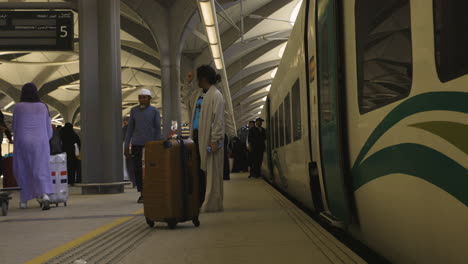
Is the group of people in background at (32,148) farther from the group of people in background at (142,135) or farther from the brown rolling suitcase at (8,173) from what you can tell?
the brown rolling suitcase at (8,173)

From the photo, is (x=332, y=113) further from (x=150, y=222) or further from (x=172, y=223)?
(x=150, y=222)

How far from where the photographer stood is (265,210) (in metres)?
7.77

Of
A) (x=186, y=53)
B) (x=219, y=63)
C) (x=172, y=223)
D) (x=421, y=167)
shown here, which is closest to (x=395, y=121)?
(x=421, y=167)

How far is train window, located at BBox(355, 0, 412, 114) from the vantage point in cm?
308

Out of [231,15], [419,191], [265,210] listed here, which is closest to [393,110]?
[419,191]

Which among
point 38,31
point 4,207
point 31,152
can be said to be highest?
point 38,31

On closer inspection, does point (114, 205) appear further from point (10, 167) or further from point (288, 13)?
point (288, 13)

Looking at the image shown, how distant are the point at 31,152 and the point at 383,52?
250 inches

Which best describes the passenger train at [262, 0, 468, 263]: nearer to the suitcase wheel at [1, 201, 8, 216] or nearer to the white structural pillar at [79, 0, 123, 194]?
the suitcase wheel at [1, 201, 8, 216]

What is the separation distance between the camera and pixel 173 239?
5.32m

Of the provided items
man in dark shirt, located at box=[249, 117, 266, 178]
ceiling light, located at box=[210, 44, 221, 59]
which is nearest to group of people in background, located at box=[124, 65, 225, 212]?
man in dark shirt, located at box=[249, 117, 266, 178]

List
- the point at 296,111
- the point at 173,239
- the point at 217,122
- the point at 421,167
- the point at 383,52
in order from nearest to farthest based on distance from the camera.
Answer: the point at 421,167 → the point at 383,52 → the point at 173,239 → the point at 217,122 → the point at 296,111

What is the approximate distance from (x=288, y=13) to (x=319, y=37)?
26.4 meters

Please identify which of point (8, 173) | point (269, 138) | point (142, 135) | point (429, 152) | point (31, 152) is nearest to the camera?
point (429, 152)
